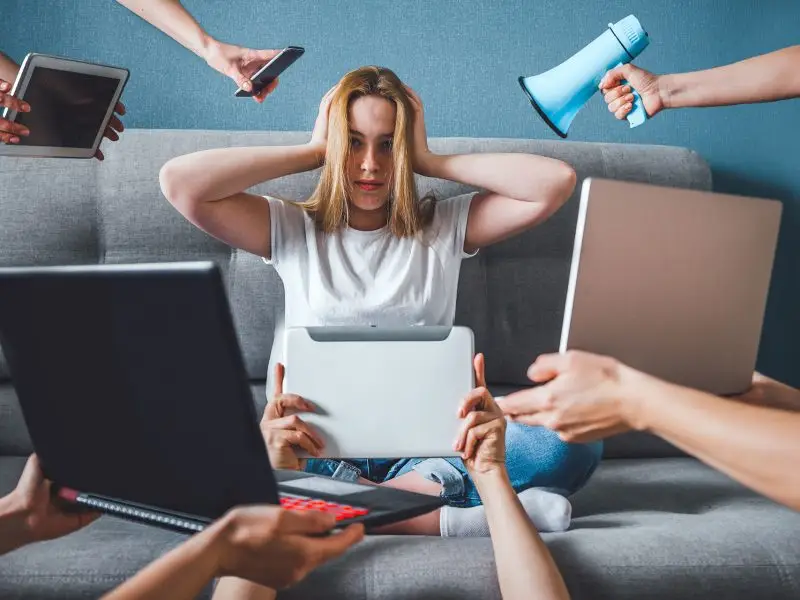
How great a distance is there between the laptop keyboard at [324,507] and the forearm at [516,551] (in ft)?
0.93

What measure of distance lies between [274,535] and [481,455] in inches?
23.2

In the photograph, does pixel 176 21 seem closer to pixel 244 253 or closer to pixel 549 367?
pixel 244 253

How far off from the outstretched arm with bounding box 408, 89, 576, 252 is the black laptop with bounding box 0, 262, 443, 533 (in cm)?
93

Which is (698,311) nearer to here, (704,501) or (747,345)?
(747,345)

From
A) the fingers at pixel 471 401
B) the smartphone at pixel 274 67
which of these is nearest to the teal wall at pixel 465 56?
the smartphone at pixel 274 67

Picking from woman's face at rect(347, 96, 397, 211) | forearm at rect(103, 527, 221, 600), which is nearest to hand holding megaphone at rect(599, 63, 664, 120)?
woman's face at rect(347, 96, 397, 211)

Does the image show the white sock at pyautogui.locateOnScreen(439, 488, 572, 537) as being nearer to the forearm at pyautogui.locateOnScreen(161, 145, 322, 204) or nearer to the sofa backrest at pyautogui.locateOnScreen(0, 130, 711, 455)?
the sofa backrest at pyautogui.locateOnScreen(0, 130, 711, 455)

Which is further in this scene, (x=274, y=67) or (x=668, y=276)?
(x=274, y=67)

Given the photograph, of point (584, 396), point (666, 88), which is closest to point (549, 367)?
point (584, 396)

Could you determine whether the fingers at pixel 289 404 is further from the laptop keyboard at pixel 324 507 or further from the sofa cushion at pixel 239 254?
the sofa cushion at pixel 239 254

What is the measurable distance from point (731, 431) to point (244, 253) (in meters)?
1.23

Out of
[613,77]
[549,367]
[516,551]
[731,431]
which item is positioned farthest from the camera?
[613,77]

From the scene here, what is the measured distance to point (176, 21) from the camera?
6.16ft

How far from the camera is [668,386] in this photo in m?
0.89
